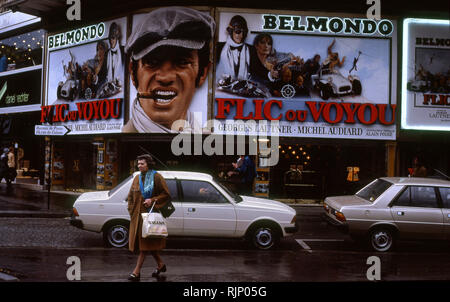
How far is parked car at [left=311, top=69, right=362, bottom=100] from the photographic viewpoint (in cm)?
1748

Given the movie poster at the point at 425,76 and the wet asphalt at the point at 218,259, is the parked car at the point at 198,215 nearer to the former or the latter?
the wet asphalt at the point at 218,259

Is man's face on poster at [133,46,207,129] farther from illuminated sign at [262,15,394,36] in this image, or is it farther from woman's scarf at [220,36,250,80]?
illuminated sign at [262,15,394,36]

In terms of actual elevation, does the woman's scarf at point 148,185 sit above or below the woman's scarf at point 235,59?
below

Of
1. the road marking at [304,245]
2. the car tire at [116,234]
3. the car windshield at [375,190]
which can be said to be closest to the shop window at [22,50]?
the car tire at [116,234]

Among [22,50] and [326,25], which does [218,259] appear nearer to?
[326,25]

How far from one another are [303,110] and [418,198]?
8397 millimetres

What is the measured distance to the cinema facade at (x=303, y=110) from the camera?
57.0 ft

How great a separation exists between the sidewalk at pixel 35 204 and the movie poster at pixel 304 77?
612 cm

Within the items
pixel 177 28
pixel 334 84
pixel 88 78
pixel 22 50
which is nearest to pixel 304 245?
pixel 334 84

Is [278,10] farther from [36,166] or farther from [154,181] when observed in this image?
[36,166]

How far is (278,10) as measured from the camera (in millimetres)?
17641

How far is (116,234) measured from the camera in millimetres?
8992

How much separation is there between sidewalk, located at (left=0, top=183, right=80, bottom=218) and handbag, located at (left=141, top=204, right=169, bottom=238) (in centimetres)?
779
